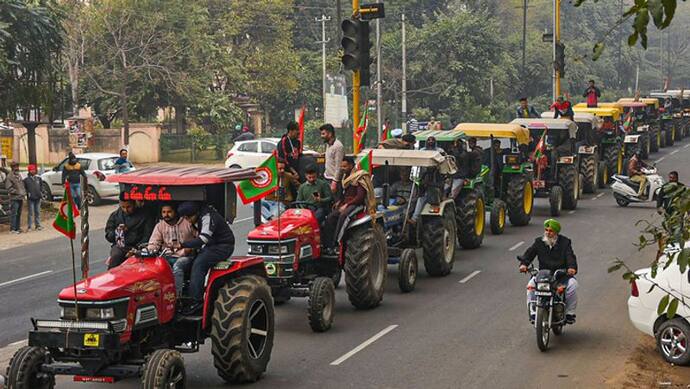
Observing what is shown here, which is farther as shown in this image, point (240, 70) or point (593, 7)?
point (593, 7)

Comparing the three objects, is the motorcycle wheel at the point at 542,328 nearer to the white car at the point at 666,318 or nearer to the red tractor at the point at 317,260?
the white car at the point at 666,318

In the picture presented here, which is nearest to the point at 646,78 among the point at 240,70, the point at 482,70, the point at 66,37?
the point at 482,70

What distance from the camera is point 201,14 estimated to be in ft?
186

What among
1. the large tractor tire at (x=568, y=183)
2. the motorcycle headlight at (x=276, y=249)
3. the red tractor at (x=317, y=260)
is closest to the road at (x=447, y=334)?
the red tractor at (x=317, y=260)

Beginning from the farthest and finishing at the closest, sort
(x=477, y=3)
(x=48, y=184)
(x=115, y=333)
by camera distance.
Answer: (x=477, y=3), (x=48, y=184), (x=115, y=333)

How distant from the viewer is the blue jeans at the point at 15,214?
95.6 feet

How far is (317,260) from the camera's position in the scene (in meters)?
16.4

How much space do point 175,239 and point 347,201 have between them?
504 centimetres

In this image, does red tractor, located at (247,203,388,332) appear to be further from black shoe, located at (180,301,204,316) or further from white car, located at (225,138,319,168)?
white car, located at (225,138,319,168)

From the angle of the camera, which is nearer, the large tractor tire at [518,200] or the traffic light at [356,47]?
the traffic light at [356,47]

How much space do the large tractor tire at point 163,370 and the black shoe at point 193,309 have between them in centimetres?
99

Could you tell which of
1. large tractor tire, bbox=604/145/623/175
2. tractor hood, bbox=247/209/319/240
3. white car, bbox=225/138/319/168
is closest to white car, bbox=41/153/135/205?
white car, bbox=225/138/319/168

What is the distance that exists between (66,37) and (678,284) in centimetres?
4093

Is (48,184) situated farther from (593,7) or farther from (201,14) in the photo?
(593,7)
